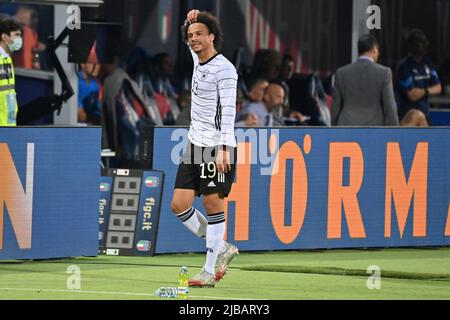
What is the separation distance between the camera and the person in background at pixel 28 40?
18.4m

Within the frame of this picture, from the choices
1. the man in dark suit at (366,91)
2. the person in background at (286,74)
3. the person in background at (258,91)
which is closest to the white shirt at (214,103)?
the man in dark suit at (366,91)

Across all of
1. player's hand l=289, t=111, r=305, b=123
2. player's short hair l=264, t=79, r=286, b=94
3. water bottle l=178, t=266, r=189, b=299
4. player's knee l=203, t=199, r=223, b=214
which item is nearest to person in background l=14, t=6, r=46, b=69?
player's short hair l=264, t=79, r=286, b=94

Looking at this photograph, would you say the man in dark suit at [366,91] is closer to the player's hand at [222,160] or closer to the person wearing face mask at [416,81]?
the person wearing face mask at [416,81]

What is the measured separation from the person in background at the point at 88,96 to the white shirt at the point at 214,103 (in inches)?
→ 278

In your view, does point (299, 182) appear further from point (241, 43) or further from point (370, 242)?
point (241, 43)

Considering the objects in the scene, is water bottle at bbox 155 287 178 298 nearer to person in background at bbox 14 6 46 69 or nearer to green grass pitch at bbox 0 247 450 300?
green grass pitch at bbox 0 247 450 300

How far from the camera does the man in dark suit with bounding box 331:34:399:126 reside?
52.5ft

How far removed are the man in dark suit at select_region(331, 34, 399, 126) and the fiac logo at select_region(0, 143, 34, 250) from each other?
12.7 ft

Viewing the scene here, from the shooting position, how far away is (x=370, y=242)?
1566cm

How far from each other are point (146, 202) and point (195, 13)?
3.10 metres

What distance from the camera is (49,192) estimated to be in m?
13.9

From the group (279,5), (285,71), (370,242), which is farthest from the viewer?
(279,5)
